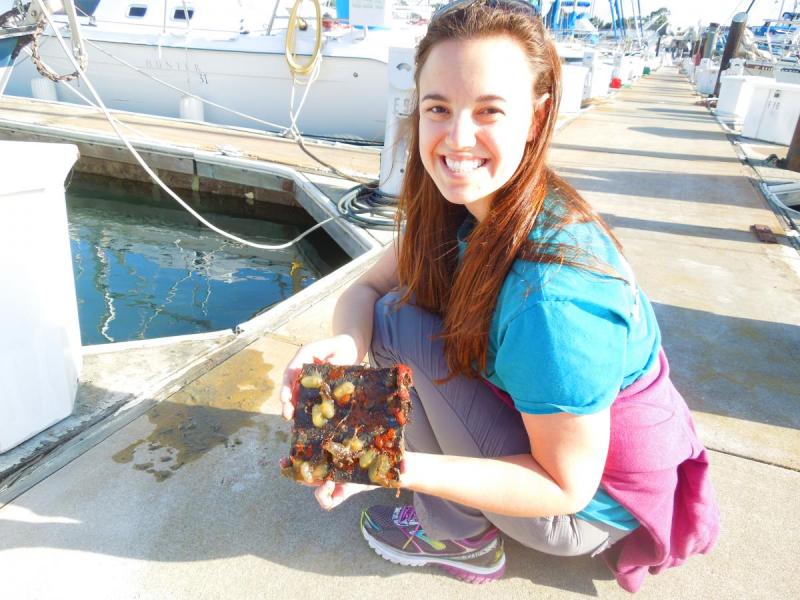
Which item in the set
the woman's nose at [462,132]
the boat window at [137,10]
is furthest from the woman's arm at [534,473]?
the boat window at [137,10]

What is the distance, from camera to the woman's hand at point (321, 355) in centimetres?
145

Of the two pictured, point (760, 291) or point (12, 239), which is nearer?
point (12, 239)

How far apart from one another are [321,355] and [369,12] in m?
9.30

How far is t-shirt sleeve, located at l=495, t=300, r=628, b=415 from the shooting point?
1.11 m

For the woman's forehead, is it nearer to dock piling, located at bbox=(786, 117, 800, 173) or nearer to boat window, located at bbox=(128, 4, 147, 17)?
dock piling, located at bbox=(786, 117, 800, 173)

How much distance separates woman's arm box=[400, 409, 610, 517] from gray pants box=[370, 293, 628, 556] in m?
0.19

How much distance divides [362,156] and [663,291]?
210 inches

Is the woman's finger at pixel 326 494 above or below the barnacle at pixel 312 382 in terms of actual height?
below

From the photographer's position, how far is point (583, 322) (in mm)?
1119

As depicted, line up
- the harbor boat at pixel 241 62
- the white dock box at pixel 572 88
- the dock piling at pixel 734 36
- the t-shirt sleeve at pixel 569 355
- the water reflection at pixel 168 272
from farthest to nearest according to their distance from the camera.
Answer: the dock piling at pixel 734 36 < the white dock box at pixel 572 88 < the harbor boat at pixel 241 62 < the water reflection at pixel 168 272 < the t-shirt sleeve at pixel 569 355

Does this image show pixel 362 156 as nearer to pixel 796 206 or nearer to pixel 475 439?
pixel 796 206

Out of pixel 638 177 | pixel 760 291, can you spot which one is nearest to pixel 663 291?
pixel 760 291

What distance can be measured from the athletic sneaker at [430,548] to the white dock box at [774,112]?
1148 cm

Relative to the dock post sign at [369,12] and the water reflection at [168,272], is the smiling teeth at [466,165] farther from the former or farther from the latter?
the dock post sign at [369,12]
